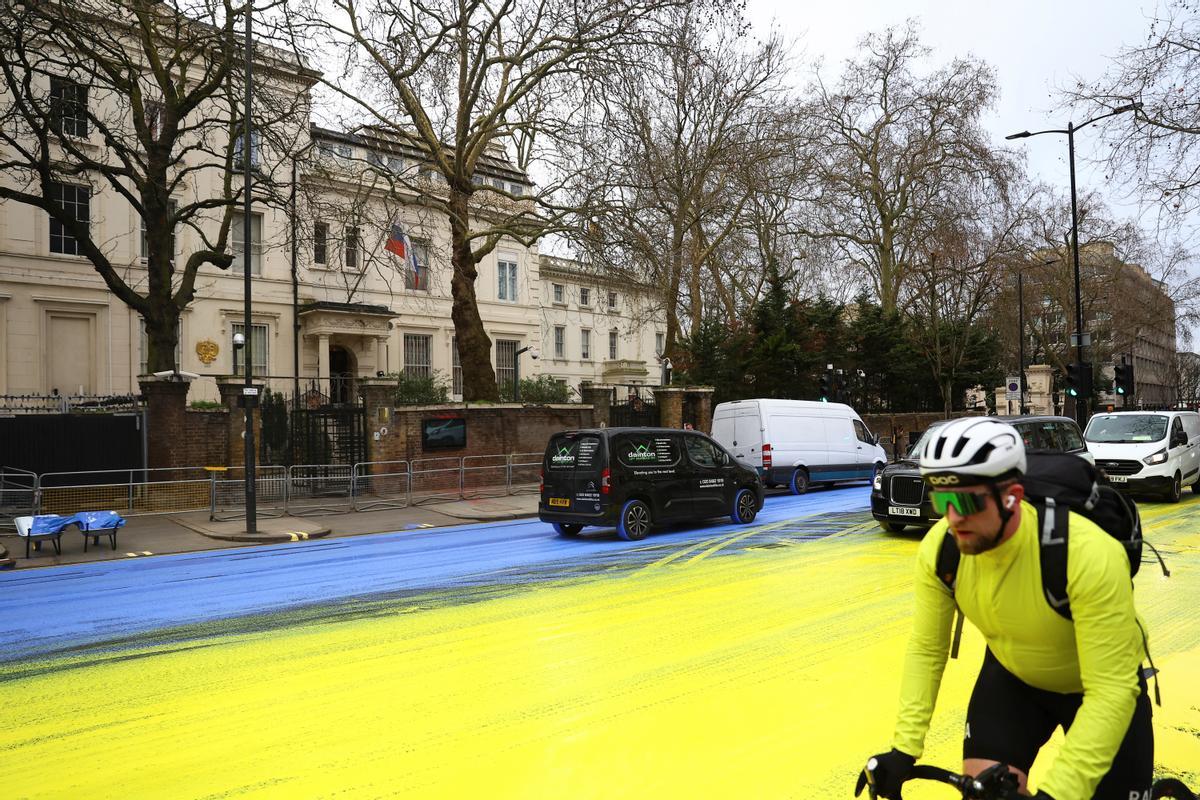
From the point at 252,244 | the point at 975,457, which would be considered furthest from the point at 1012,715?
the point at 252,244

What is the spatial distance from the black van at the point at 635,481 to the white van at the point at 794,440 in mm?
5502

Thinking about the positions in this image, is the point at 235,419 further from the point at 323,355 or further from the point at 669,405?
the point at 323,355

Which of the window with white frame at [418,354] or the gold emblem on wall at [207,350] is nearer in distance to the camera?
the gold emblem on wall at [207,350]

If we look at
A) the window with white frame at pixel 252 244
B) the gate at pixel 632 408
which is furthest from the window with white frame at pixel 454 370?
the gate at pixel 632 408

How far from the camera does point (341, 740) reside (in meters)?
4.77

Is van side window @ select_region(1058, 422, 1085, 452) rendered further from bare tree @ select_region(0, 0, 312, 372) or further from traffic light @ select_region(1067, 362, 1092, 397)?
bare tree @ select_region(0, 0, 312, 372)

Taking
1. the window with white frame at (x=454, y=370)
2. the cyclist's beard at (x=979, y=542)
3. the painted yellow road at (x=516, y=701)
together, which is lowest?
the painted yellow road at (x=516, y=701)

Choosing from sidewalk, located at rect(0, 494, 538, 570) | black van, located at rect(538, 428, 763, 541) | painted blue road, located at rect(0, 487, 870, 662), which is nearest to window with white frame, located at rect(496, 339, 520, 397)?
sidewalk, located at rect(0, 494, 538, 570)

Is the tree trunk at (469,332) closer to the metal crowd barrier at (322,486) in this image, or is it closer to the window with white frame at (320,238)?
the window with white frame at (320,238)

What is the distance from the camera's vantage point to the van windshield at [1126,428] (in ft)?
57.0

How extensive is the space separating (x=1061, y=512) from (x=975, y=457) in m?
0.32

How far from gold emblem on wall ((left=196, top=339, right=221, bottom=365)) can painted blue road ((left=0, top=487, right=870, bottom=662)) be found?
66.2 feet

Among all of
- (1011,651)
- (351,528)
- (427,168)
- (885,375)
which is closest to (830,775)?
(1011,651)

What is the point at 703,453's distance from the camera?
49.5 ft
